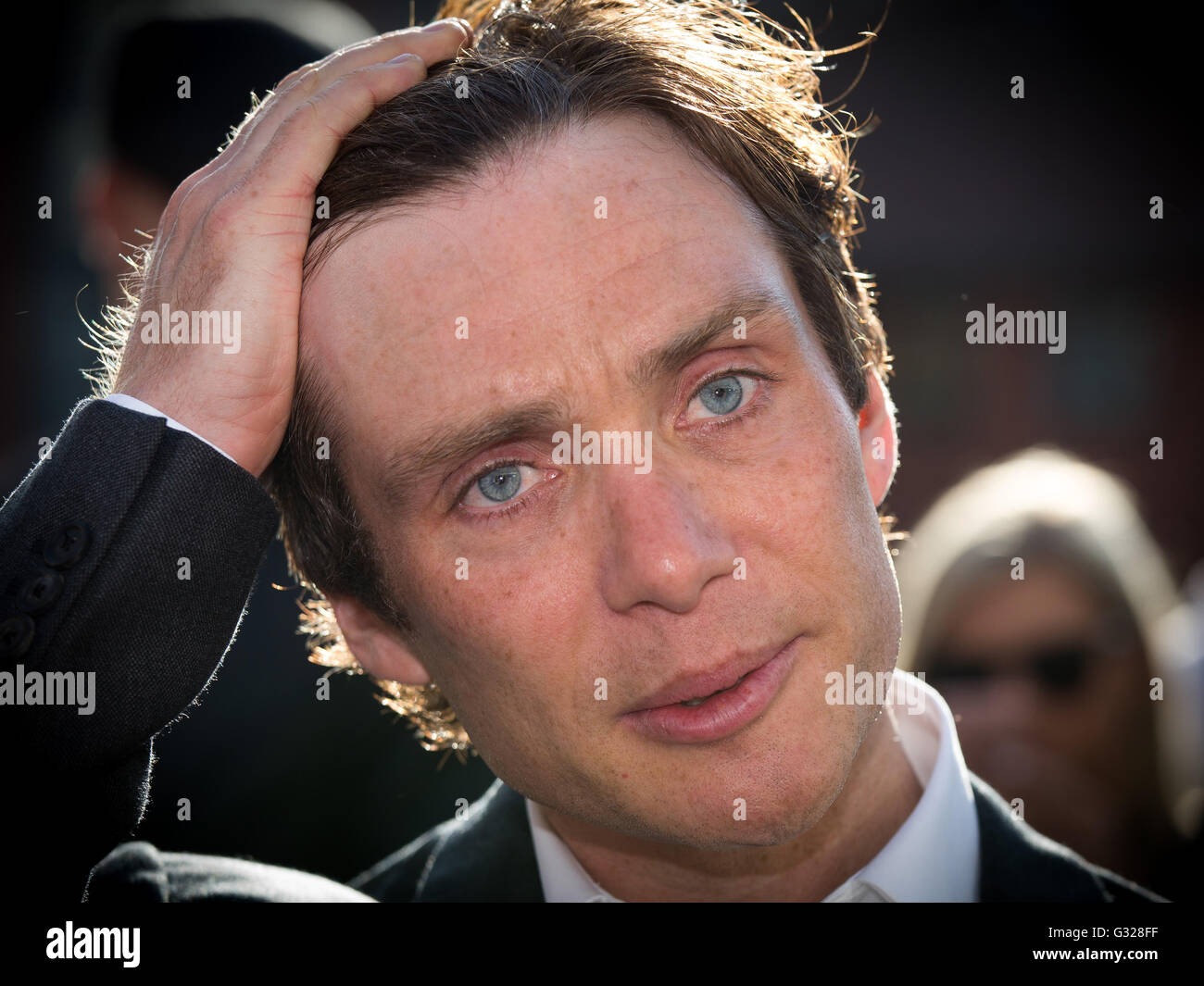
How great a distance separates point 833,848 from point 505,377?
1.19 meters

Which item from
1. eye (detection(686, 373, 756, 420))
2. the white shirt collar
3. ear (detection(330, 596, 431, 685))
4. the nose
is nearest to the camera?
the nose

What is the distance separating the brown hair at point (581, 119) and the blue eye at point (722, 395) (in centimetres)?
29

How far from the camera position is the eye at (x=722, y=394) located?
5.87 feet

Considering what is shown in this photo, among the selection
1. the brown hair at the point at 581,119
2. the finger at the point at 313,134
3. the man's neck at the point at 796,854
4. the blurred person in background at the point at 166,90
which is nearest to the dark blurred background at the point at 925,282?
the blurred person in background at the point at 166,90

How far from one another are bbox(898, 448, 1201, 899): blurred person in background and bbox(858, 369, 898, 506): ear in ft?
3.18

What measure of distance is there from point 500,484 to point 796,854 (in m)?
0.98

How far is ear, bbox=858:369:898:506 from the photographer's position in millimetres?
2150

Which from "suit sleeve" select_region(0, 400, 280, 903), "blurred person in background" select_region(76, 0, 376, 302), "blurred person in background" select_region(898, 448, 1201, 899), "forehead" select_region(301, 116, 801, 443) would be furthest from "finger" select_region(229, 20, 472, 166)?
"blurred person in background" select_region(898, 448, 1201, 899)

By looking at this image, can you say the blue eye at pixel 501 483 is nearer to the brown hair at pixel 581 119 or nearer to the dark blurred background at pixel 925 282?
the brown hair at pixel 581 119

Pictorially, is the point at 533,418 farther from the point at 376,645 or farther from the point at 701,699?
the point at 376,645

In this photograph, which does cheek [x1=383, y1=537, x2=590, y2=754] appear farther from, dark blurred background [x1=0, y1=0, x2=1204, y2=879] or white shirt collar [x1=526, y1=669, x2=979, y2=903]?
dark blurred background [x1=0, y1=0, x2=1204, y2=879]

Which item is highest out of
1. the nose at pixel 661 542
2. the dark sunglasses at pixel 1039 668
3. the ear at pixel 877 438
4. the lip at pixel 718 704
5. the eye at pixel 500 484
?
the ear at pixel 877 438

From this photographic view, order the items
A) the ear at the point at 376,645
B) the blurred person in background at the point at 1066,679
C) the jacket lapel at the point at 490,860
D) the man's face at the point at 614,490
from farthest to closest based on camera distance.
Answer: the blurred person in background at the point at 1066,679 < the jacket lapel at the point at 490,860 < the ear at the point at 376,645 < the man's face at the point at 614,490
